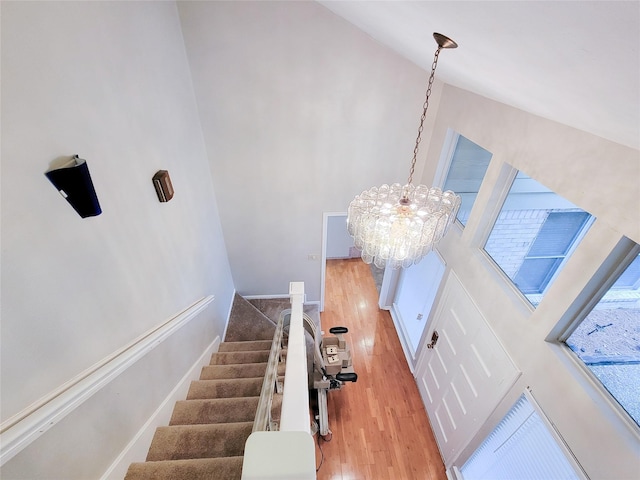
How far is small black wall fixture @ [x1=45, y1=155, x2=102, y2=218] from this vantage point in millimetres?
1390

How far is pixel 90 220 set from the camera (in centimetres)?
165

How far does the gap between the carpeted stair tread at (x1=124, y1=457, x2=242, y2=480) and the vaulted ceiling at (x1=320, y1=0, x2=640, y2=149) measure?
244 centimetres

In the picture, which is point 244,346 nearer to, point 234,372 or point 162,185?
point 234,372

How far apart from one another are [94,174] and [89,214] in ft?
0.99

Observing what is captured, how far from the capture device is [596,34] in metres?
0.62

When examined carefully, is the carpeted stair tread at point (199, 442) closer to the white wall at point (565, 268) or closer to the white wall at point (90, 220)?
the white wall at point (90, 220)

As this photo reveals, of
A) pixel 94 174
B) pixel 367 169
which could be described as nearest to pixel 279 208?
pixel 367 169

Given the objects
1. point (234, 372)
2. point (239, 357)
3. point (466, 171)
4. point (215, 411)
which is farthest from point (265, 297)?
point (466, 171)

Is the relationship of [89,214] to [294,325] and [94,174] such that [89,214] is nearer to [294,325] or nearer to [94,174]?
[94,174]

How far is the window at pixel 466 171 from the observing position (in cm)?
297

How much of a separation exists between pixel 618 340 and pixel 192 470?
2670 mm

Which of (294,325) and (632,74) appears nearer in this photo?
(632,74)

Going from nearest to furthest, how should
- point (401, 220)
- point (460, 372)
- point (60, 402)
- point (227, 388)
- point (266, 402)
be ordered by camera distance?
1. point (60, 402)
2. point (266, 402)
3. point (401, 220)
4. point (227, 388)
5. point (460, 372)

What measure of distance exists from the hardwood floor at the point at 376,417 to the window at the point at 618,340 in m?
2.57
